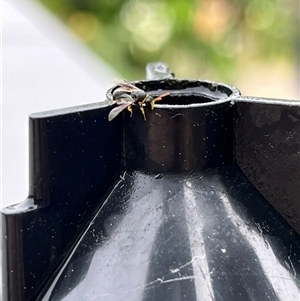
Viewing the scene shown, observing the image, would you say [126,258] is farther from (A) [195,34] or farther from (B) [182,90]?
(A) [195,34]

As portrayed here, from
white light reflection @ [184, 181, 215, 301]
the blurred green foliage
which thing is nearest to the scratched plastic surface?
white light reflection @ [184, 181, 215, 301]

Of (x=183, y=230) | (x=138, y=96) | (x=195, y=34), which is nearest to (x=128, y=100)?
(x=138, y=96)

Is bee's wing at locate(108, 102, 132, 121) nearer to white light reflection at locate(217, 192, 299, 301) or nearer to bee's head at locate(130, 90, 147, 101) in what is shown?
bee's head at locate(130, 90, 147, 101)

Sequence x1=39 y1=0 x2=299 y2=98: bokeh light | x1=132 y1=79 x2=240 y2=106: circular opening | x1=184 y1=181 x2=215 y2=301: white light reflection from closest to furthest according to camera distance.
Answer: x1=184 y1=181 x2=215 y2=301: white light reflection → x1=132 y1=79 x2=240 y2=106: circular opening → x1=39 y1=0 x2=299 y2=98: bokeh light

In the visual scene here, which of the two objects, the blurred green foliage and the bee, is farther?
the blurred green foliage

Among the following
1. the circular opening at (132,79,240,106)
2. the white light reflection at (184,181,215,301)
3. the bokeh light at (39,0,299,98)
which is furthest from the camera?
the bokeh light at (39,0,299,98)

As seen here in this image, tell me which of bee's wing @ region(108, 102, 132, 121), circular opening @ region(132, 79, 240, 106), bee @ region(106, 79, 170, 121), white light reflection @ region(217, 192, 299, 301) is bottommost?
white light reflection @ region(217, 192, 299, 301)

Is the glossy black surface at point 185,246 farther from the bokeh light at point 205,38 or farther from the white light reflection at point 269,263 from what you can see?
the bokeh light at point 205,38

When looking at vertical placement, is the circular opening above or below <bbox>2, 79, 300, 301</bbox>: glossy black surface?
above
